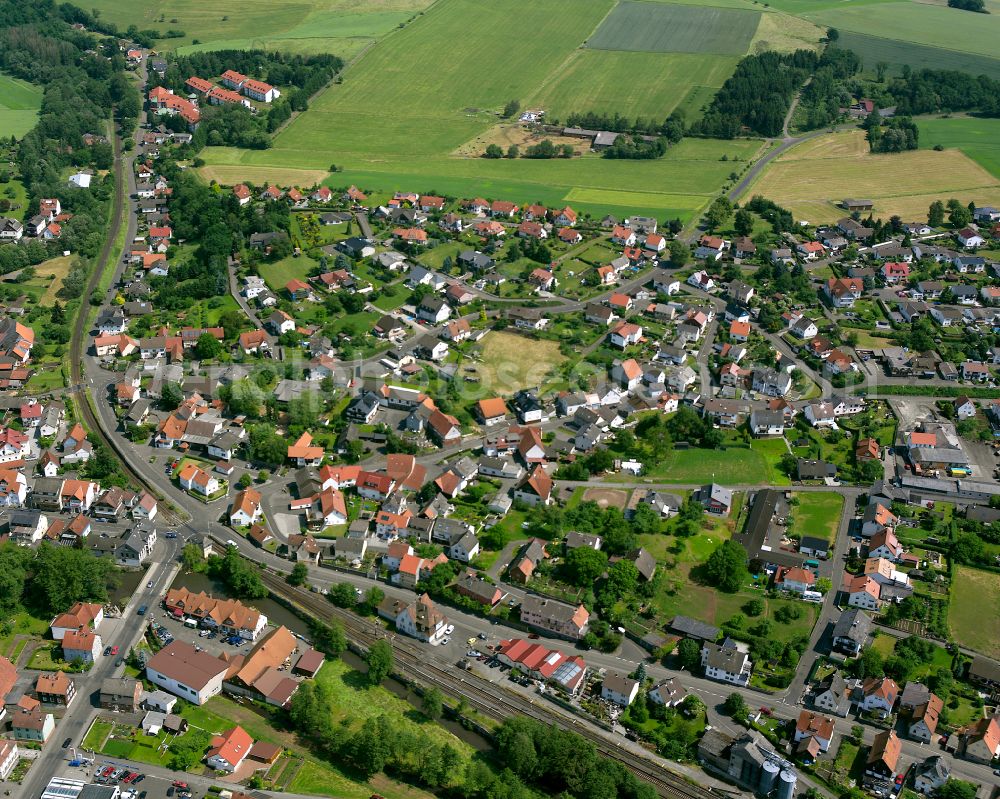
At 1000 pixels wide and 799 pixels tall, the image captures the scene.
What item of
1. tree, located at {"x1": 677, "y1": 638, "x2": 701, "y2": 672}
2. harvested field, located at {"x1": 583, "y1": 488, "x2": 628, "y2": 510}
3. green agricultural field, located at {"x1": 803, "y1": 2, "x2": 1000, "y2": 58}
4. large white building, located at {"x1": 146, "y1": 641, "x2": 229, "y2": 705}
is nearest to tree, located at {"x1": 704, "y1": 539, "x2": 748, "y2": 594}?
tree, located at {"x1": 677, "y1": 638, "x2": 701, "y2": 672}

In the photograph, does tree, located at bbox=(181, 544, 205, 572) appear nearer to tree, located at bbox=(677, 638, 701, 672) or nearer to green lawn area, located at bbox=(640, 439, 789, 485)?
tree, located at bbox=(677, 638, 701, 672)

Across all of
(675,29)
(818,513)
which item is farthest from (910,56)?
(818,513)

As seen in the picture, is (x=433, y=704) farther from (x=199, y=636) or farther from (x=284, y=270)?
(x=284, y=270)

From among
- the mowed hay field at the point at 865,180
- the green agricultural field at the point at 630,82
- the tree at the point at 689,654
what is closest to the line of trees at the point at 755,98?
the green agricultural field at the point at 630,82

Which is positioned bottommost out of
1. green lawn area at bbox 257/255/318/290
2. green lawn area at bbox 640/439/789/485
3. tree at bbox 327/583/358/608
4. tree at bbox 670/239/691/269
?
tree at bbox 327/583/358/608

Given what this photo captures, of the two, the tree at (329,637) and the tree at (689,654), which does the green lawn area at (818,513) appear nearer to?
the tree at (689,654)
